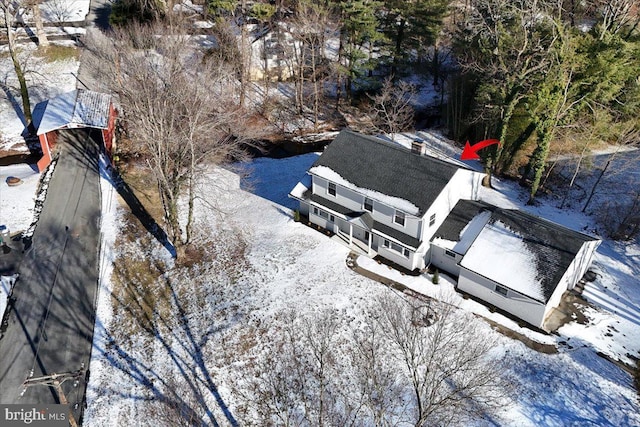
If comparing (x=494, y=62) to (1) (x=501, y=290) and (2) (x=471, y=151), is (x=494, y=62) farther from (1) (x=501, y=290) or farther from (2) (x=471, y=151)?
(1) (x=501, y=290)

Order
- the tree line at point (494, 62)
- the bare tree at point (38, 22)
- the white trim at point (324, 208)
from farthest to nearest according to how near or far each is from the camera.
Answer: the bare tree at point (38, 22), the tree line at point (494, 62), the white trim at point (324, 208)

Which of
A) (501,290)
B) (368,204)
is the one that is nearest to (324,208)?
(368,204)

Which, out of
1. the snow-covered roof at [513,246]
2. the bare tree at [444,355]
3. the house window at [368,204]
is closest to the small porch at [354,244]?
the house window at [368,204]

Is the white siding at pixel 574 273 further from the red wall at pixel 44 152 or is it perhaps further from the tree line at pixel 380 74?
the red wall at pixel 44 152

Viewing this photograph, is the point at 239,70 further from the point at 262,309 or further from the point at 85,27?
the point at 262,309

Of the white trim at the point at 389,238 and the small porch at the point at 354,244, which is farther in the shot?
the small porch at the point at 354,244

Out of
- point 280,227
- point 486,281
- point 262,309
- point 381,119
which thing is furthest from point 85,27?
point 486,281
